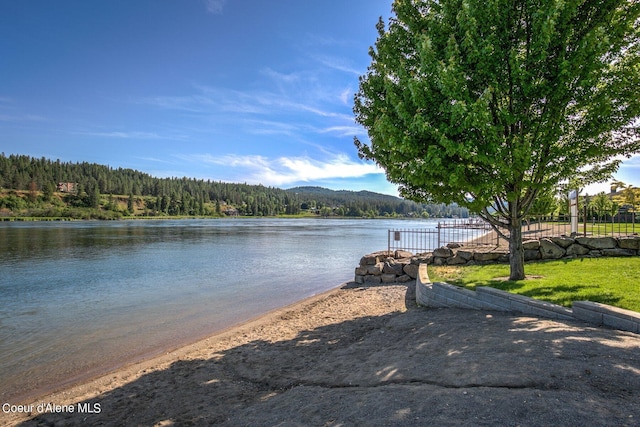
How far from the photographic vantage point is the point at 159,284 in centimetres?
1873

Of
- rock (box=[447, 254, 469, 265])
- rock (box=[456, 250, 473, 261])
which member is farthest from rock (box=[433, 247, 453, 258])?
rock (box=[456, 250, 473, 261])

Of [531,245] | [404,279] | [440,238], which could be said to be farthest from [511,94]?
[440,238]

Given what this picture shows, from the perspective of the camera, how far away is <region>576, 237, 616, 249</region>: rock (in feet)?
41.1

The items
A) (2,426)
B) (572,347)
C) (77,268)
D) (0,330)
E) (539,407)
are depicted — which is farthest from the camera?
(77,268)

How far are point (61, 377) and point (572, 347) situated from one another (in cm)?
1000

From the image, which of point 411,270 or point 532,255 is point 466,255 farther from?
point 411,270

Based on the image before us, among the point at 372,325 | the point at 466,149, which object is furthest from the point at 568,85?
the point at 372,325

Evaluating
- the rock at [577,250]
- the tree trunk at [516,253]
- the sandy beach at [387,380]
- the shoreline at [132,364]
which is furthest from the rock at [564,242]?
the shoreline at [132,364]

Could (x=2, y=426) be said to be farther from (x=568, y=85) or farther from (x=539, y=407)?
(x=568, y=85)

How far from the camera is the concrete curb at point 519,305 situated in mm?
5875

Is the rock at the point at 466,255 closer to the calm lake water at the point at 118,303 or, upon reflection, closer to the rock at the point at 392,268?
the rock at the point at 392,268

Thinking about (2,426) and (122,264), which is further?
(122,264)

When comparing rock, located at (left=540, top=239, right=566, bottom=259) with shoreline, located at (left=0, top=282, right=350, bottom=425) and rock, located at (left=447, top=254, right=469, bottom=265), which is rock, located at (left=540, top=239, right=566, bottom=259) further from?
shoreline, located at (left=0, top=282, right=350, bottom=425)

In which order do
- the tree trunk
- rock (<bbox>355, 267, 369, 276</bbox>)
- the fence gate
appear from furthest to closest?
the fence gate, rock (<bbox>355, 267, 369, 276</bbox>), the tree trunk
